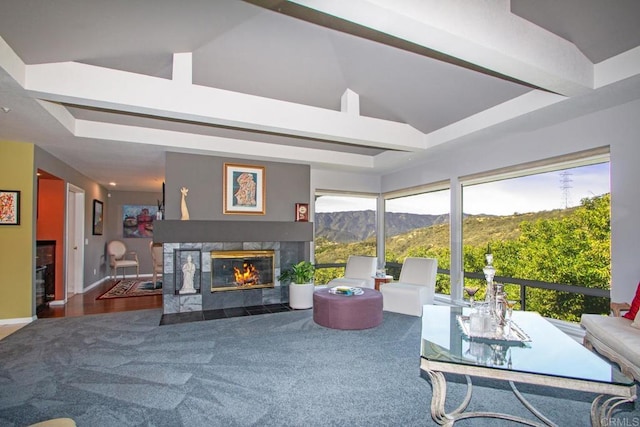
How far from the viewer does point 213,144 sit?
5242 mm

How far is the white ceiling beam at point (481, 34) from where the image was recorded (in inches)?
77.5

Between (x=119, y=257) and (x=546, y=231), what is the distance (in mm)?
9299

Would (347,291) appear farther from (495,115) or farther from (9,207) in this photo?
(9,207)

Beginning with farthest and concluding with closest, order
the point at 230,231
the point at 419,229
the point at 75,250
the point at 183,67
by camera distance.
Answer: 1. the point at 75,250
2. the point at 419,229
3. the point at 230,231
4. the point at 183,67

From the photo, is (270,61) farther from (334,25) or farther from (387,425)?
(387,425)

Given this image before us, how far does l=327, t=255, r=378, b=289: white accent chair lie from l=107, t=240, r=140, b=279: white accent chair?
18.5ft

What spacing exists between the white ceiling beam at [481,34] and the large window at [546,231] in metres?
1.52

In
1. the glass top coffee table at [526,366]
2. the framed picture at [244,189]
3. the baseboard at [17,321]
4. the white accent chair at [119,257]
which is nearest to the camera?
the glass top coffee table at [526,366]

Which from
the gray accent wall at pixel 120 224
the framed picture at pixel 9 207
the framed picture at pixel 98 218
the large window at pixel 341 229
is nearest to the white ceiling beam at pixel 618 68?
the large window at pixel 341 229

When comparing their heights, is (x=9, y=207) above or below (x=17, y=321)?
above

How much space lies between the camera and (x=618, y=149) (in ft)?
11.4

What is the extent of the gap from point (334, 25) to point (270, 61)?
84 cm

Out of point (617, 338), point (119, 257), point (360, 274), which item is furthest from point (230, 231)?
point (119, 257)

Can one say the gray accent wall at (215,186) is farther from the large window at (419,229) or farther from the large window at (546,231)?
the large window at (546,231)
